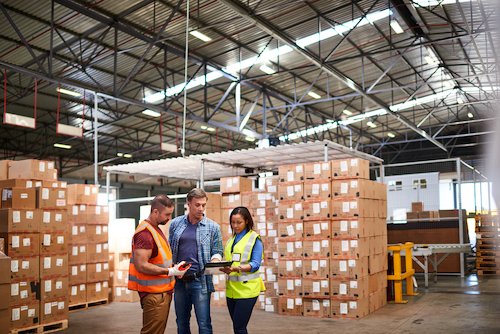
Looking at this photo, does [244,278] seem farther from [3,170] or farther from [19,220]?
[3,170]

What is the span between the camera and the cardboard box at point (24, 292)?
6.76 m

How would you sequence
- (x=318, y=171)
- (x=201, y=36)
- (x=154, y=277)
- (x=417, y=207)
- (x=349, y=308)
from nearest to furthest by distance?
(x=154, y=277)
(x=349, y=308)
(x=318, y=171)
(x=201, y=36)
(x=417, y=207)

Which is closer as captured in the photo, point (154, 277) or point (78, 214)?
point (154, 277)

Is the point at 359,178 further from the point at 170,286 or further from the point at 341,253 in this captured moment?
the point at 170,286

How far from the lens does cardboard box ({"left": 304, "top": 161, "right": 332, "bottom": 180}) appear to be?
7641 millimetres

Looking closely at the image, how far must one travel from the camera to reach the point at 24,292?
6.88 metres

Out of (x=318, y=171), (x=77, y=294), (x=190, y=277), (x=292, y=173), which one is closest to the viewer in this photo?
(x=190, y=277)

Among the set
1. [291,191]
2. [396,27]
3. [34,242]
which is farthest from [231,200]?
[396,27]

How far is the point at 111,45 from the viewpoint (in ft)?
43.1

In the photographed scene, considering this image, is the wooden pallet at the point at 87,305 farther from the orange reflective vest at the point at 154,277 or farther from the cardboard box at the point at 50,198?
the orange reflective vest at the point at 154,277

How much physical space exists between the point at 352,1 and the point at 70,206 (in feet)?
30.1

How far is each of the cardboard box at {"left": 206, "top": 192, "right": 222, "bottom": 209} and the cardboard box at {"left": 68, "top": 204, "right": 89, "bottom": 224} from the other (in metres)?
2.69

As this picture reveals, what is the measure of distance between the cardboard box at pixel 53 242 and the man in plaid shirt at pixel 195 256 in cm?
418

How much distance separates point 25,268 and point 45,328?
1.09 meters
